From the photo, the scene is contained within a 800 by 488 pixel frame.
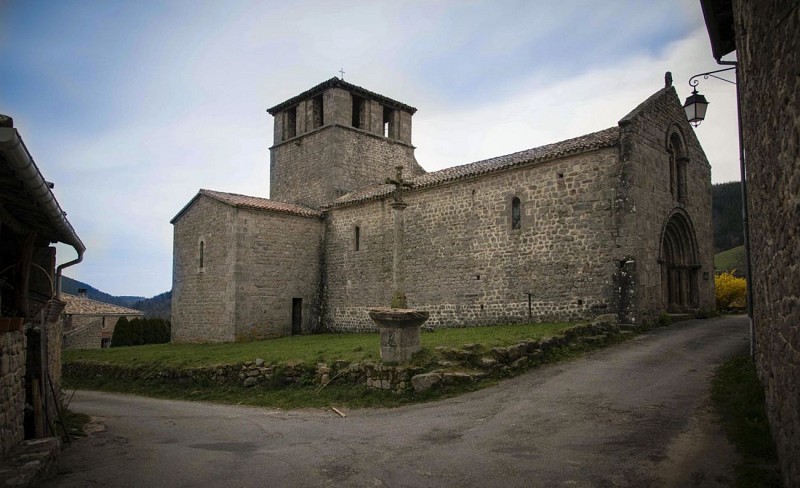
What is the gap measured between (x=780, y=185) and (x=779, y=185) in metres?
0.06

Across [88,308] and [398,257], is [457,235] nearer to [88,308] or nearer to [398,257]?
[398,257]

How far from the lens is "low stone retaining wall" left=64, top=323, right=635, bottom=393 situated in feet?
37.4

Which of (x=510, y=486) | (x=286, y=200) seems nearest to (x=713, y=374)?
(x=510, y=486)

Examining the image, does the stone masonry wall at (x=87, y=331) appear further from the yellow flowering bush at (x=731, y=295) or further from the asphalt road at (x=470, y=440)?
the yellow flowering bush at (x=731, y=295)

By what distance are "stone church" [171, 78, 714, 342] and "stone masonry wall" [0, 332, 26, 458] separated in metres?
9.55

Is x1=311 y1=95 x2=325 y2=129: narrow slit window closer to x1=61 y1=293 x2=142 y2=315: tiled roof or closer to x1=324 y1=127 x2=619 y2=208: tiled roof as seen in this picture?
x1=324 y1=127 x2=619 y2=208: tiled roof

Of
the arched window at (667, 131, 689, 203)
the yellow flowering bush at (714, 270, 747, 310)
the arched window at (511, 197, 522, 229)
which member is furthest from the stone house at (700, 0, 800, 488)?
the yellow flowering bush at (714, 270, 747, 310)

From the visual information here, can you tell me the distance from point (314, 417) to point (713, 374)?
7.24 metres

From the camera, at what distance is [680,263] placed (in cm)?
1919

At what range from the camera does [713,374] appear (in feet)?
33.0

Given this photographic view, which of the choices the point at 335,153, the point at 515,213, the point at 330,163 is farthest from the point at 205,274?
the point at 515,213

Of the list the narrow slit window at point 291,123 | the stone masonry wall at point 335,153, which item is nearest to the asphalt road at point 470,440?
the stone masonry wall at point 335,153

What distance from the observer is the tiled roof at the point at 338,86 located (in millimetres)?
27938

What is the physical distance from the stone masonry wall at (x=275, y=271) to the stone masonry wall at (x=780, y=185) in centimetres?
1917
